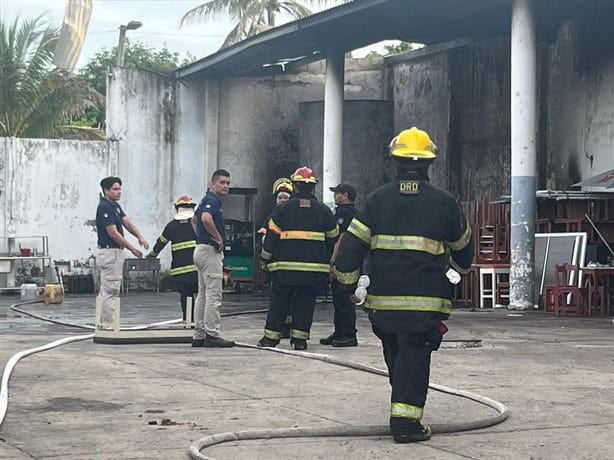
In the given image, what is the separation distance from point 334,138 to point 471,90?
3069 mm

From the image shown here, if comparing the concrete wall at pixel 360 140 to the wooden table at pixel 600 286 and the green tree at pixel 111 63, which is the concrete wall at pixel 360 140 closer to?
the wooden table at pixel 600 286

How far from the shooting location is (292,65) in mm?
27938

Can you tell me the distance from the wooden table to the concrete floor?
4385 mm

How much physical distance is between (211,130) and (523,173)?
34.7 feet

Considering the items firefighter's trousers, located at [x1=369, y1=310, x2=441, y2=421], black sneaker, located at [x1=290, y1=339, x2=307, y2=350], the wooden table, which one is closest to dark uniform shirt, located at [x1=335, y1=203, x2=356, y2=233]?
black sneaker, located at [x1=290, y1=339, x2=307, y2=350]

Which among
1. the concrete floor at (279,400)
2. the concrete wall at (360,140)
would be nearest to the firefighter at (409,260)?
the concrete floor at (279,400)

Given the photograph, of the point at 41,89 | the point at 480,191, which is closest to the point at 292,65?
the point at 480,191

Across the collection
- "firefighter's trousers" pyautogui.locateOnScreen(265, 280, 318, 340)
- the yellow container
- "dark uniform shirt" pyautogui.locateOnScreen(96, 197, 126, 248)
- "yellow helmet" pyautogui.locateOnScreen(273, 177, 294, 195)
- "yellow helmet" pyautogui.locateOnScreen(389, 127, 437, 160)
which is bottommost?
the yellow container

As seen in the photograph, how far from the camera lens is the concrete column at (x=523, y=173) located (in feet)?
62.2

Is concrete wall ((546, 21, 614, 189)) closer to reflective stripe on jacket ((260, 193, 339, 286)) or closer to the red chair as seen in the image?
the red chair

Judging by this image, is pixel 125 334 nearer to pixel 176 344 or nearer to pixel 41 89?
pixel 176 344

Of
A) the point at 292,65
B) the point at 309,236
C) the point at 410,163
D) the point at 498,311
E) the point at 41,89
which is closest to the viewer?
the point at 410,163

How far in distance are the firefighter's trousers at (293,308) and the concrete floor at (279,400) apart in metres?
0.34

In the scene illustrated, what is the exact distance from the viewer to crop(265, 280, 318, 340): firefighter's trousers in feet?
37.3
